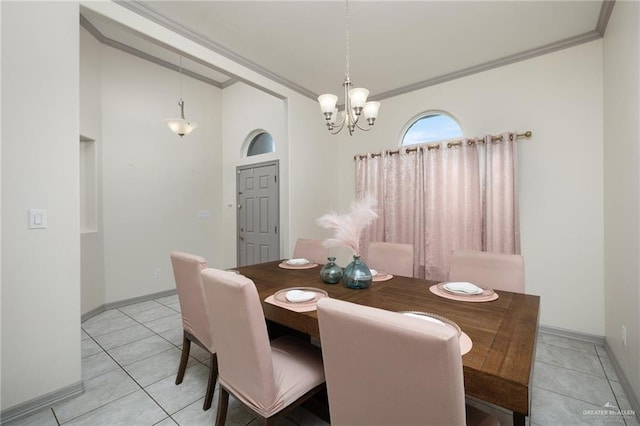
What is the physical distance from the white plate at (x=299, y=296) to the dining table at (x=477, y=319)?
87mm

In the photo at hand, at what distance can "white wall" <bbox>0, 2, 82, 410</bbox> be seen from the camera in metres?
1.55

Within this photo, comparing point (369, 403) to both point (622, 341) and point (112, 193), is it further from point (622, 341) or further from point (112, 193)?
point (112, 193)

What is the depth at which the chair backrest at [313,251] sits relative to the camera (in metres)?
2.79

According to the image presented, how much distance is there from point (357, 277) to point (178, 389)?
1.46 meters

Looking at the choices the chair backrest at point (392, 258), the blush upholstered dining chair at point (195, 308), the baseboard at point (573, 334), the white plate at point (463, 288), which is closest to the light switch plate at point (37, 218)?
the blush upholstered dining chair at point (195, 308)

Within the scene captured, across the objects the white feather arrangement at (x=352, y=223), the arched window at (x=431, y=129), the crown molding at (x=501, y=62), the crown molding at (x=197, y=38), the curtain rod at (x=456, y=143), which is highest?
the crown molding at (x=197, y=38)

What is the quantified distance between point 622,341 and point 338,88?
3570mm

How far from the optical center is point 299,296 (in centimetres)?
154

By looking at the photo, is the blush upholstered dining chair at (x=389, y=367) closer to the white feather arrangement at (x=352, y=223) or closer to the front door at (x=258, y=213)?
the white feather arrangement at (x=352, y=223)

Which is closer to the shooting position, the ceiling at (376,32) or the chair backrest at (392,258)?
the ceiling at (376,32)

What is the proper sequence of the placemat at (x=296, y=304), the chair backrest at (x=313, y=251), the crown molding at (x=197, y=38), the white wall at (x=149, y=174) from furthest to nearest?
the white wall at (x=149, y=174)
the chair backrest at (x=313, y=251)
the crown molding at (x=197, y=38)
the placemat at (x=296, y=304)

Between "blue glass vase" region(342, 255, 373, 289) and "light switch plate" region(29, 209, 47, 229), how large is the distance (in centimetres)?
189

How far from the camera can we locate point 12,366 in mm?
1565

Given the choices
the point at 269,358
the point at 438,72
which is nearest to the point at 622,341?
the point at 269,358
